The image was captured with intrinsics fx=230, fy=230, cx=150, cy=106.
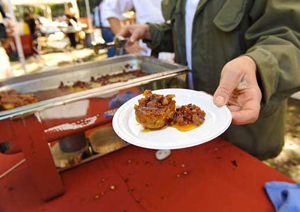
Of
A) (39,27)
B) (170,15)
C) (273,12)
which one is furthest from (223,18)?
(39,27)

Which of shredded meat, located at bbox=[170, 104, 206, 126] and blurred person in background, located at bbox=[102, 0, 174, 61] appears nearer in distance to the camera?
shredded meat, located at bbox=[170, 104, 206, 126]

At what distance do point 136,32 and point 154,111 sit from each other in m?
1.06

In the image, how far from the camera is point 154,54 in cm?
197

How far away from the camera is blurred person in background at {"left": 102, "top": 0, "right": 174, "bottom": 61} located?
249 cm

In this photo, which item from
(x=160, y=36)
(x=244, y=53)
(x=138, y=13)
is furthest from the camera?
(x=138, y=13)

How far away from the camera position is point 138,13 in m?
2.65

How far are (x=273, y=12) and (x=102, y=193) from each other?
112cm

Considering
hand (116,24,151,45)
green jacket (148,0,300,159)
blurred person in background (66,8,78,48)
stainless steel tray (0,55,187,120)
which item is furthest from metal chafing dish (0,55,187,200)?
blurred person in background (66,8,78,48)

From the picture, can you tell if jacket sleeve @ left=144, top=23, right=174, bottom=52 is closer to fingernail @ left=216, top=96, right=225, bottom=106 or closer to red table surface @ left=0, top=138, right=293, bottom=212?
red table surface @ left=0, top=138, right=293, bottom=212

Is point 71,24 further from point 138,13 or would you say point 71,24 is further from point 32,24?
point 138,13

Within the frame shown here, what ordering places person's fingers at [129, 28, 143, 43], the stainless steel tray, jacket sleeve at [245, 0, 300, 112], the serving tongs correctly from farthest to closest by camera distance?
1. person's fingers at [129, 28, 143, 43]
2. the serving tongs
3. the stainless steel tray
4. jacket sleeve at [245, 0, 300, 112]

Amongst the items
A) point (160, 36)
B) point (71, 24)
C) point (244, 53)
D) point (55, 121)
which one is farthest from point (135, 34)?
point (71, 24)

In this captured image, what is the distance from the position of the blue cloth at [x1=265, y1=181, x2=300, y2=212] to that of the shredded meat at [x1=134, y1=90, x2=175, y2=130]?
20.6 inches

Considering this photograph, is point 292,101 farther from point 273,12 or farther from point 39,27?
point 39,27
